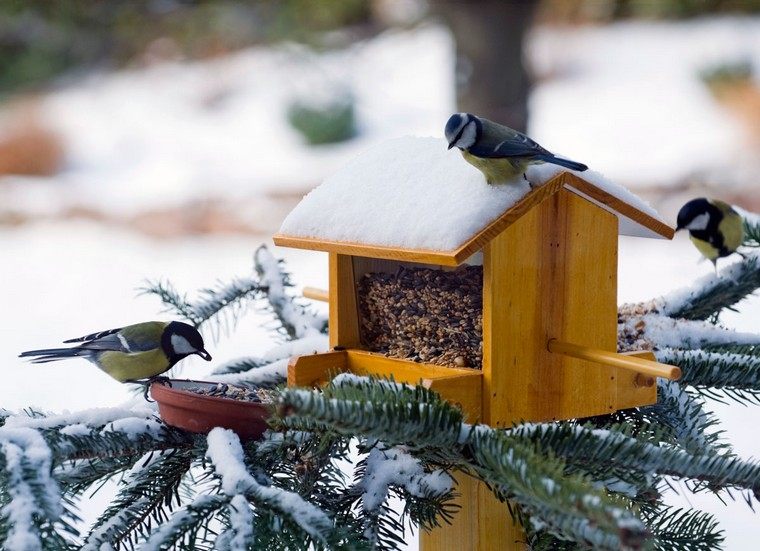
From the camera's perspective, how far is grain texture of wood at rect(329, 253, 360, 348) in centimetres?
188

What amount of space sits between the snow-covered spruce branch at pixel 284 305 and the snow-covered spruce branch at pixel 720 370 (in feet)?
2.58

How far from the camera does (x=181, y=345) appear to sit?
6.51ft

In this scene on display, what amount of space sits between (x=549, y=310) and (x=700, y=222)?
89 centimetres

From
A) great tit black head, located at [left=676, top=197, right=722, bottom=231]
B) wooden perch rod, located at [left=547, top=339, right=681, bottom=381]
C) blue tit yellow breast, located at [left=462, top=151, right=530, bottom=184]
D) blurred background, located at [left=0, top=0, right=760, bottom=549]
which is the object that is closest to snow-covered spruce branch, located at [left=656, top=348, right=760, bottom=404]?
wooden perch rod, located at [left=547, top=339, right=681, bottom=381]

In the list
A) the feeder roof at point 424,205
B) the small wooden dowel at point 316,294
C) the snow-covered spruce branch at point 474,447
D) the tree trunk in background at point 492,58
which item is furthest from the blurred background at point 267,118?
the snow-covered spruce branch at point 474,447

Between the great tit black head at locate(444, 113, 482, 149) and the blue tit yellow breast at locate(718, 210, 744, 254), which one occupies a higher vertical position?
the great tit black head at locate(444, 113, 482, 149)

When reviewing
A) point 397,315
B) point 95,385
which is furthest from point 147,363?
point 95,385

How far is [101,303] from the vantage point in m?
5.92

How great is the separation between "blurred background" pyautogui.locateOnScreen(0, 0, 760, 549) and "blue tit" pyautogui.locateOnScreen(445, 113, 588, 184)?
7.02 ft

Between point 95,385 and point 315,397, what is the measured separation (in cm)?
371

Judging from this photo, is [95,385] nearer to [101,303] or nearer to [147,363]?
[101,303]

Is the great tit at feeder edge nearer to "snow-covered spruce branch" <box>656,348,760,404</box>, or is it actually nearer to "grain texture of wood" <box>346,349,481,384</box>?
"snow-covered spruce branch" <box>656,348,760,404</box>

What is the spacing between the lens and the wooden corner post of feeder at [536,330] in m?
1.57

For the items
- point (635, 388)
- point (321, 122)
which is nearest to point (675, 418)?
point (635, 388)
